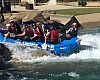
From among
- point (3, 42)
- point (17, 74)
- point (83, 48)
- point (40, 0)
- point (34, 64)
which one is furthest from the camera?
point (40, 0)

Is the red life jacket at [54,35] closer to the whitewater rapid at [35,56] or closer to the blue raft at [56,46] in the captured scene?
the blue raft at [56,46]

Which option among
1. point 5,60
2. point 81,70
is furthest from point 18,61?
point 81,70

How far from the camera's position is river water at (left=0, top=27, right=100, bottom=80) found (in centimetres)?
1570

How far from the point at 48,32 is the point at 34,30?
77 centimetres

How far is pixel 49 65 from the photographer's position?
58.4 feet

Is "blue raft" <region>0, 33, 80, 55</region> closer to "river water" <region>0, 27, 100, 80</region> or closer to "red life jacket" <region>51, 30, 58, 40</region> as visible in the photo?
"river water" <region>0, 27, 100, 80</region>

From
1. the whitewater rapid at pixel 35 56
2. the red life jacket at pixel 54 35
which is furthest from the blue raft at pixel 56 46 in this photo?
the red life jacket at pixel 54 35

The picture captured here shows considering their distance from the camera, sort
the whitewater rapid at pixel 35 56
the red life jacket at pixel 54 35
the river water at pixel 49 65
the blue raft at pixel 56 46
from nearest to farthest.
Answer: the river water at pixel 49 65, the whitewater rapid at pixel 35 56, the blue raft at pixel 56 46, the red life jacket at pixel 54 35

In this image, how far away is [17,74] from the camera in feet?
52.9

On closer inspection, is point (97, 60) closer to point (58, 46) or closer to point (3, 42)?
point (58, 46)

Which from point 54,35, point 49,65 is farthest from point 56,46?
point 49,65

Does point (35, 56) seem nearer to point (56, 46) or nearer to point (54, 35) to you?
point (56, 46)

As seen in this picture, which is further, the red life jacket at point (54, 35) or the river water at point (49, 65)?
the red life jacket at point (54, 35)

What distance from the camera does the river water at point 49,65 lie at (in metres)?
15.7
